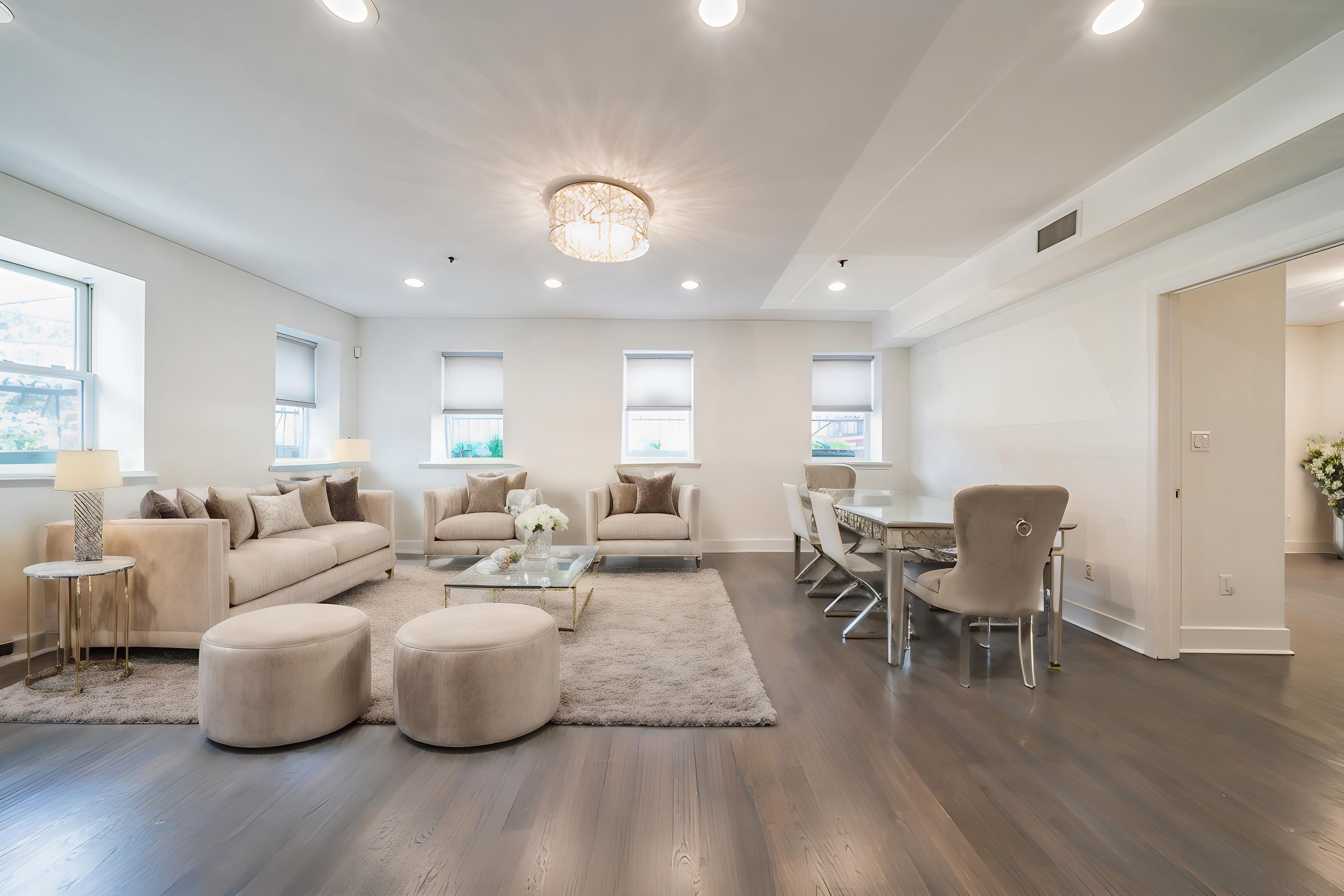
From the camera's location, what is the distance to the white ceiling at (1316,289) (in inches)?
154

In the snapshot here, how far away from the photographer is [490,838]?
1639 mm

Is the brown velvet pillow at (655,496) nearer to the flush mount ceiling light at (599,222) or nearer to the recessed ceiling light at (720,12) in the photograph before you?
the flush mount ceiling light at (599,222)

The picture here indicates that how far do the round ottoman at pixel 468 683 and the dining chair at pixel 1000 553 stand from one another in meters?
1.96

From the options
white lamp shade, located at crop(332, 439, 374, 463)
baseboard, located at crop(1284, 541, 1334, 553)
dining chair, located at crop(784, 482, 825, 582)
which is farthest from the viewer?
baseboard, located at crop(1284, 541, 1334, 553)

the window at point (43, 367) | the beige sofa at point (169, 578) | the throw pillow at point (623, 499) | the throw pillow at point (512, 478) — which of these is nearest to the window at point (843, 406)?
the throw pillow at point (623, 499)

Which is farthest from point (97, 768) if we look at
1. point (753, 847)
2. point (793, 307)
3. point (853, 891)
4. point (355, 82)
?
point (793, 307)

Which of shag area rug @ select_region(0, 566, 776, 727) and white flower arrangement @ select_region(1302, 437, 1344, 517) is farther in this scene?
white flower arrangement @ select_region(1302, 437, 1344, 517)

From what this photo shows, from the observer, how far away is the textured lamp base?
9.13 ft

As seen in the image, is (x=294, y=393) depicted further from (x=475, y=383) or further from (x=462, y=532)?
(x=462, y=532)

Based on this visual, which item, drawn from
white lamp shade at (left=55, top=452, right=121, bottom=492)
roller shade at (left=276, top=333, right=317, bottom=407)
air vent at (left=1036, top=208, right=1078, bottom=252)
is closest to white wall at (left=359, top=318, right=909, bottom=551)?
roller shade at (left=276, top=333, right=317, bottom=407)

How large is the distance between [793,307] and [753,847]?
16.6ft

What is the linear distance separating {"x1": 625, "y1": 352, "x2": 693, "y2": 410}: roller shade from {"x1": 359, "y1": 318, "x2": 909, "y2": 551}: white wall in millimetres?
210

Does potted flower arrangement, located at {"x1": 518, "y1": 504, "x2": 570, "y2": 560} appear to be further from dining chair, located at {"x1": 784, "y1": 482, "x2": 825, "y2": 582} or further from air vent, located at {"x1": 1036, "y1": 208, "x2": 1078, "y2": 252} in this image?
air vent, located at {"x1": 1036, "y1": 208, "x2": 1078, "y2": 252}

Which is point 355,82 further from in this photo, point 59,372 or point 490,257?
point 59,372
